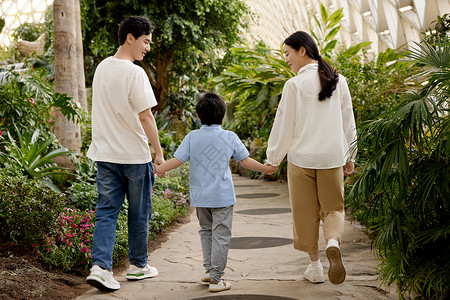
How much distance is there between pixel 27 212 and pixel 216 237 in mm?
1488

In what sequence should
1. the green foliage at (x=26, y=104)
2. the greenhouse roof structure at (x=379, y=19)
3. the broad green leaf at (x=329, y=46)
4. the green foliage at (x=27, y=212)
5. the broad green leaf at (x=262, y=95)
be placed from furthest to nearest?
the greenhouse roof structure at (x=379, y=19), the broad green leaf at (x=262, y=95), the broad green leaf at (x=329, y=46), the green foliage at (x=26, y=104), the green foliage at (x=27, y=212)

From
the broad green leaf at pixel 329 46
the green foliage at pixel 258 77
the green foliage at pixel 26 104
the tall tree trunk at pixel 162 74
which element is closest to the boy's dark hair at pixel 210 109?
the green foliage at pixel 26 104

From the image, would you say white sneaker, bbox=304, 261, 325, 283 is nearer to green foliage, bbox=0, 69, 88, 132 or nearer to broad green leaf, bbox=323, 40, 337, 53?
green foliage, bbox=0, 69, 88, 132

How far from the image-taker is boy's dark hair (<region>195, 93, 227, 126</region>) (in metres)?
3.56

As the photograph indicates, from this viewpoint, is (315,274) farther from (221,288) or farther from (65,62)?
(65,62)

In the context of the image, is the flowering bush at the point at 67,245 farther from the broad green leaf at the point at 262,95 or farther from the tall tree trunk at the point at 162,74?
the tall tree trunk at the point at 162,74

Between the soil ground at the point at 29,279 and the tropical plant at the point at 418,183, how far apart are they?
206cm

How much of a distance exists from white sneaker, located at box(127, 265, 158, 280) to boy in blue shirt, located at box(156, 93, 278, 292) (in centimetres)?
51

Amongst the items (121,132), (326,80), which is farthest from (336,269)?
(121,132)

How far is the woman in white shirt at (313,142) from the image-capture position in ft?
11.3

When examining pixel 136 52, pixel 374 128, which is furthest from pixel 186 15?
pixel 374 128

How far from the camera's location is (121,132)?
141 inches

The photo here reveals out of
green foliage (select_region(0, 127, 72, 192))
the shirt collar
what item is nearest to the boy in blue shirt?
the shirt collar

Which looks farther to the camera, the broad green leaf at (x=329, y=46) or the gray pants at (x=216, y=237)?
the broad green leaf at (x=329, y=46)
